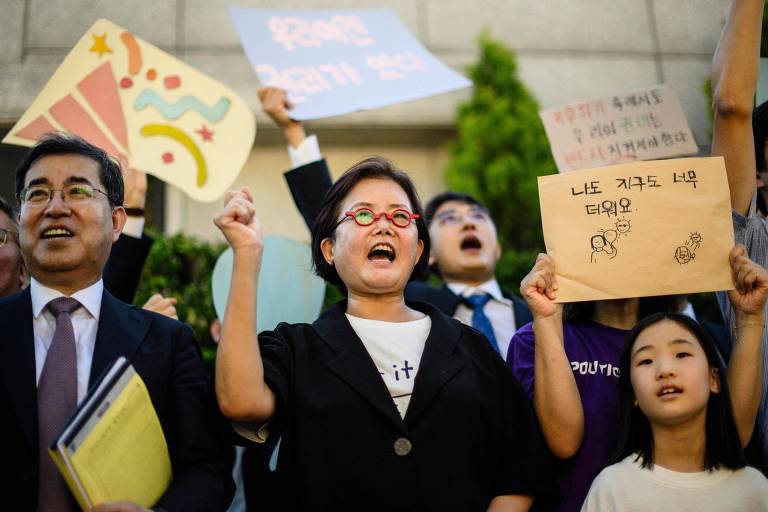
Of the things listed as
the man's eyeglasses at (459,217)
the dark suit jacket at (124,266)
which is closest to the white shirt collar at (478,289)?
the man's eyeglasses at (459,217)

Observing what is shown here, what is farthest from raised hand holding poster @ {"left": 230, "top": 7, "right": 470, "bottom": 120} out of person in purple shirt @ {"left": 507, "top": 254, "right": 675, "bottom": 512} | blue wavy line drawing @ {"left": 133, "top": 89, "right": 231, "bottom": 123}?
person in purple shirt @ {"left": 507, "top": 254, "right": 675, "bottom": 512}

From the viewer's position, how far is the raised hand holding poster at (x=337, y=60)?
365 cm

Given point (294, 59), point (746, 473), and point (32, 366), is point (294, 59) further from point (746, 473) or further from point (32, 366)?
point (746, 473)

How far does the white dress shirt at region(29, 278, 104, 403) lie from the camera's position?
214 centimetres

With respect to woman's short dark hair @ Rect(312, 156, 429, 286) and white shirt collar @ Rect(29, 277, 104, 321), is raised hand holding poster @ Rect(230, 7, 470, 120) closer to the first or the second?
woman's short dark hair @ Rect(312, 156, 429, 286)

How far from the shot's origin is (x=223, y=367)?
204cm

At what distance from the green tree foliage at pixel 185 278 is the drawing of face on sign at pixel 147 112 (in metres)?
1.69

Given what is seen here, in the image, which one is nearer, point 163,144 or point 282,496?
point 282,496

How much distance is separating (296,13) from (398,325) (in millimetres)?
2228

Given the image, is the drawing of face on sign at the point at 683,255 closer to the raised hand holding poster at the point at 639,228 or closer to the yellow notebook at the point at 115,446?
the raised hand holding poster at the point at 639,228

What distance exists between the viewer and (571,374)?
94.0 inches

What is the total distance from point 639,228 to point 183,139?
1982mm

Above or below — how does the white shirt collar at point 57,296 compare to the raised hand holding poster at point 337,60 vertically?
below

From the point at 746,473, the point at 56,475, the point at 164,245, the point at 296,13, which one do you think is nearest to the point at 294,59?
the point at 296,13
